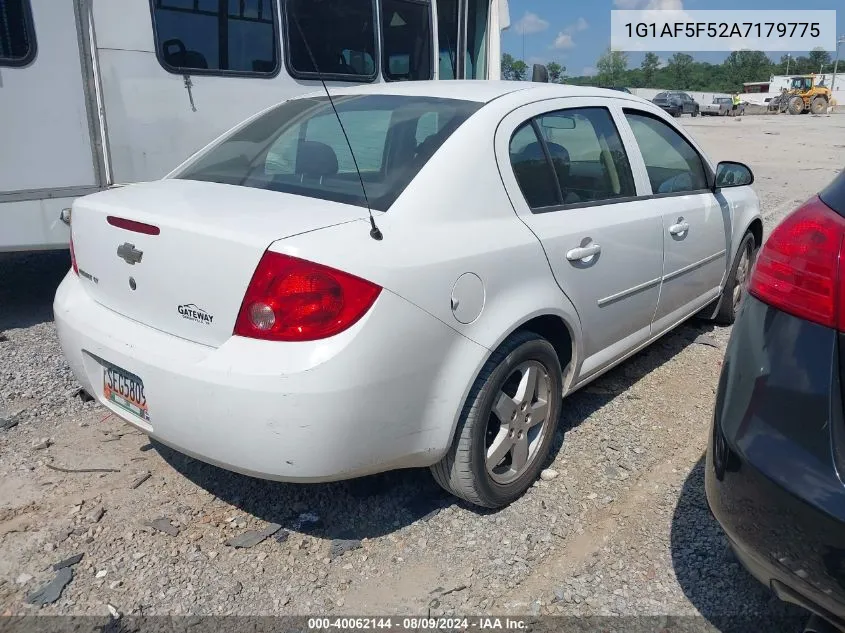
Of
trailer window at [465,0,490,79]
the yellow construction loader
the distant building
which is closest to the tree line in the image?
the distant building

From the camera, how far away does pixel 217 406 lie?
2246mm

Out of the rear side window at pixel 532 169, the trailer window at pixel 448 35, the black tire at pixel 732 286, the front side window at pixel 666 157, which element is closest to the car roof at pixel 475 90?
the rear side window at pixel 532 169

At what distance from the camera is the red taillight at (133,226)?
248 centimetres

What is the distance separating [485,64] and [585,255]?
5507 millimetres

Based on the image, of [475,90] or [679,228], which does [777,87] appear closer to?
[679,228]

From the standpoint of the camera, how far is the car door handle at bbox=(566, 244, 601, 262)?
2.98 metres

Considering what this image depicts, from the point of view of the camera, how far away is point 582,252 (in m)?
3.04

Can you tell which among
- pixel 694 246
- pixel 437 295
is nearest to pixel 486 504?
pixel 437 295

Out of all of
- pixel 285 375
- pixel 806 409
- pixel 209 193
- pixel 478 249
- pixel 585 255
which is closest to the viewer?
pixel 806 409

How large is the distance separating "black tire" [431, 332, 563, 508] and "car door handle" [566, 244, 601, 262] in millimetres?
381

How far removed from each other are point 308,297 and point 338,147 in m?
1.04

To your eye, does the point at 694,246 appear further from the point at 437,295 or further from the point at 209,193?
the point at 209,193

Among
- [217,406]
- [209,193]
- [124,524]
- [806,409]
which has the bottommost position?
[124,524]

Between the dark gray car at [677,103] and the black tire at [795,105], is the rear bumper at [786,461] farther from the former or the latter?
the black tire at [795,105]
